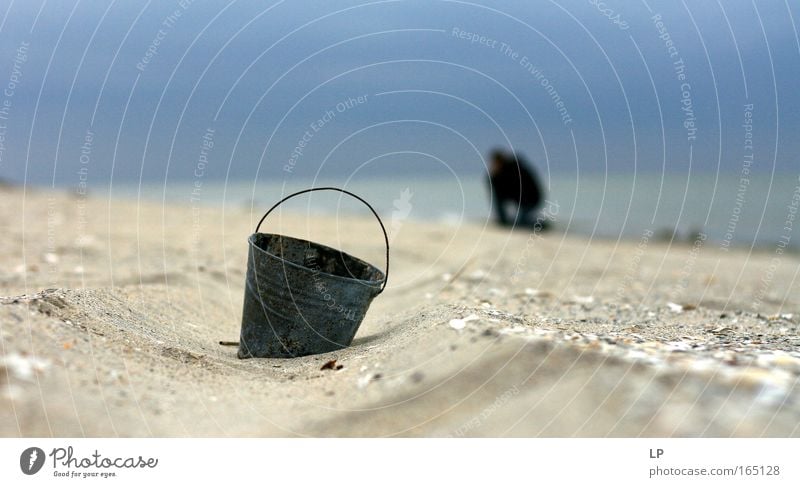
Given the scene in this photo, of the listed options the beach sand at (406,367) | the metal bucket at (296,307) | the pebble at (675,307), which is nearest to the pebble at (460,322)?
the beach sand at (406,367)

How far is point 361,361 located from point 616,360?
5.25ft

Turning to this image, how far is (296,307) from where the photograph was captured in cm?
526

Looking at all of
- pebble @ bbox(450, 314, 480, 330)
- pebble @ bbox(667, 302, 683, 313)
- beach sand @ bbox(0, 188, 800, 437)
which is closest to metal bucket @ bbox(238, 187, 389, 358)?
beach sand @ bbox(0, 188, 800, 437)

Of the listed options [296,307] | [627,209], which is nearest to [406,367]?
[296,307]

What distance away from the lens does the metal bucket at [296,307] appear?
5195 mm

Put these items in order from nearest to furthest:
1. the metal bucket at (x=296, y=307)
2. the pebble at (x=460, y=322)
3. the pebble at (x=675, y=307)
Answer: the pebble at (x=460, y=322), the metal bucket at (x=296, y=307), the pebble at (x=675, y=307)

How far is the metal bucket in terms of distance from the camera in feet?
17.0

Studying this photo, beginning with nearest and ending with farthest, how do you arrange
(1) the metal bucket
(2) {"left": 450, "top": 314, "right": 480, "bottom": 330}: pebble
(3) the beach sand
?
1. (3) the beach sand
2. (2) {"left": 450, "top": 314, "right": 480, "bottom": 330}: pebble
3. (1) the metal bucket

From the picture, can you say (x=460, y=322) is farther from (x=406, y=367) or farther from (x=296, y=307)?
(x=296, y=307)

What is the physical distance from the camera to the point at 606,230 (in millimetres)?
16859

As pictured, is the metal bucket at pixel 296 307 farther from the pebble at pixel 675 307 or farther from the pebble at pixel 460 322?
the pebble at pixel 675 307

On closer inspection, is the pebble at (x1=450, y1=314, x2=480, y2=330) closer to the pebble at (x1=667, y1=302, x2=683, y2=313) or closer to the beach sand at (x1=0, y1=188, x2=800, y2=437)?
the beach sand at (x1=0, y1=188, x2=800, y2=437)
